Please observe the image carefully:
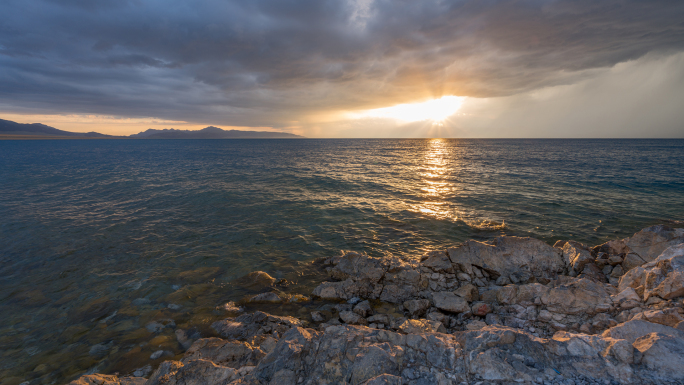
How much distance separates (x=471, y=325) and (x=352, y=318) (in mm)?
4119

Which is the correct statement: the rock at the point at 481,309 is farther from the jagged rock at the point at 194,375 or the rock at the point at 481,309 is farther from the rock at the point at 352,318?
the jagged rock at the point at 194,375

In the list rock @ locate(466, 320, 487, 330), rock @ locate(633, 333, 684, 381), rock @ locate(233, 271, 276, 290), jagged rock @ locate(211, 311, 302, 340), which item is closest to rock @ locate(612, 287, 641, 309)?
rock @ locate(633, 333, 684, 381)

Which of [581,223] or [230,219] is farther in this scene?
[230,219]

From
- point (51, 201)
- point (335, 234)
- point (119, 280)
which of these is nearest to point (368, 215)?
point (335, 234)

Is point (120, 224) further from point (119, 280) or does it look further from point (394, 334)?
point (394, 334)

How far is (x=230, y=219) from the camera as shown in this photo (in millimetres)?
22203

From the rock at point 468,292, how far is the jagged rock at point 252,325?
652 centimetres

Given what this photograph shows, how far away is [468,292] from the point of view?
34.4ft

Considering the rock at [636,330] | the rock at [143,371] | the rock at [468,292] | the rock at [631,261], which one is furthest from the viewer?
the rock at [631,261]

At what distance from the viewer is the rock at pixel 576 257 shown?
1161cm

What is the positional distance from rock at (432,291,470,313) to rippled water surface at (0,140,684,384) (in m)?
5.60

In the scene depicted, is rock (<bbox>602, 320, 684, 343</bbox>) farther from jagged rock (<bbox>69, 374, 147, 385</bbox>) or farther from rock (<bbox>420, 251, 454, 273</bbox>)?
jagged rock (<bbox>69, 374, 147, 385</bbox>)

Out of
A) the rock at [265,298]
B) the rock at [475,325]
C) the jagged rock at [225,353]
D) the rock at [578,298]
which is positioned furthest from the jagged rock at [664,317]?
the rock at [265,298]

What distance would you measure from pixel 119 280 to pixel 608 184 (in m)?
52.4
